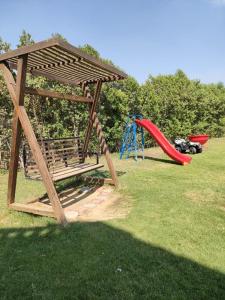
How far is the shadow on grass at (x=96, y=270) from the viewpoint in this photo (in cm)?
319

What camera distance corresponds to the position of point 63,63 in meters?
5.62

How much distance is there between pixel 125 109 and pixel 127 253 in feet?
34.5

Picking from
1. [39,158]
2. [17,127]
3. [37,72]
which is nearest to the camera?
[39,158]

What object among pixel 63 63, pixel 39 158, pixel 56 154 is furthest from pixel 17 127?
pixel 56 154

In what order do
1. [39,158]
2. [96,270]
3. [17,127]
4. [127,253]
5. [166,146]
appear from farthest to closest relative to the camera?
1. [166,146]
2. [17,127]
3. [39,158]
4. [127,253]
5. [96,270]

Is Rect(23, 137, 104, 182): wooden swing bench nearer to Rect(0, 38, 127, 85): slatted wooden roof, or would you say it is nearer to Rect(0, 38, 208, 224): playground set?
Rect(0, 38, 208, 224): playground set

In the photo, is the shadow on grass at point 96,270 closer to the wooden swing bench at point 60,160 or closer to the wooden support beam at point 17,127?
the wooden support beam at point 17,127

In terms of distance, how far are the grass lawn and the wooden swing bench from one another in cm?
90

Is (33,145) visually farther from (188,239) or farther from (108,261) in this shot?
(188,239)

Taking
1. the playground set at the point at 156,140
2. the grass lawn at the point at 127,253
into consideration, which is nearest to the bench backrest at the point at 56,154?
the grass lawn at the point at 127,253

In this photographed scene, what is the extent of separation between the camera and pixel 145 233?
4.63 metres

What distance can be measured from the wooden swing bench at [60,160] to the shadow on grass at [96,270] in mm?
1482

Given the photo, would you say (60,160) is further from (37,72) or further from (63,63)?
(63,63)

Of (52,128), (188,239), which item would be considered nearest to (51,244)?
(188,239)
